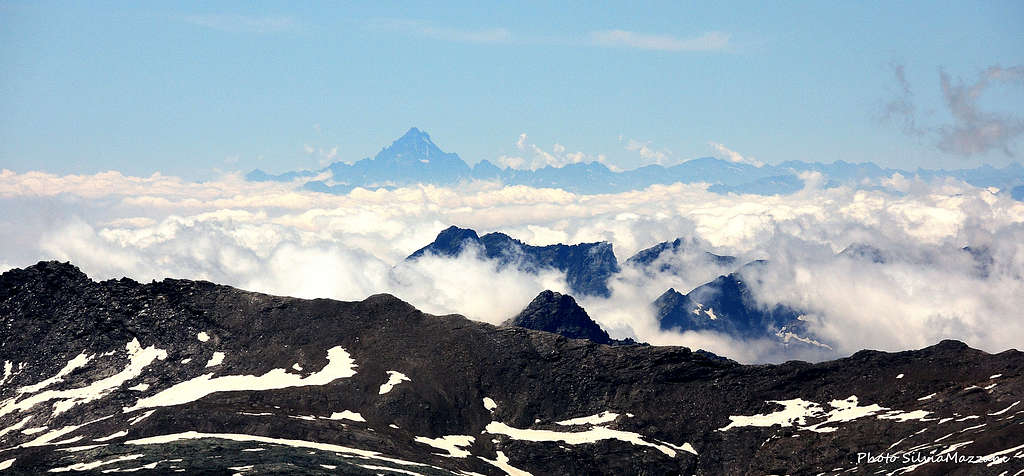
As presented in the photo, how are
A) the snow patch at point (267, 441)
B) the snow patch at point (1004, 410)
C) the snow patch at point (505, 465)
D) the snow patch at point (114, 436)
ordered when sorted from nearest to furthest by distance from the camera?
the snow patch at point (1004, 410)
the snow patch at point (267, 441)
the snow patch at point (114, 436)
the snow patch at point (505, 465)

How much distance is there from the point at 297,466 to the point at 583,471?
204 ft

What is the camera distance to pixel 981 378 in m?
199

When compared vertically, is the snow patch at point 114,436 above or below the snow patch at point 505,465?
above

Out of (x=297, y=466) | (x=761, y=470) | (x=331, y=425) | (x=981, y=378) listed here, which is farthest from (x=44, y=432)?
(x=981, y=378)

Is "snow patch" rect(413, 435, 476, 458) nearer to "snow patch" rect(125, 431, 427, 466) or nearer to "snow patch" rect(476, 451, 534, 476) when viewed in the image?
"snow patch" rect(476, 451, 534, 476)

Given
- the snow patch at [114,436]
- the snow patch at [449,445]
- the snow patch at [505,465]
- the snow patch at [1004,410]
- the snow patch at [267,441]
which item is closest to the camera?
the snow patch at [1004,410]

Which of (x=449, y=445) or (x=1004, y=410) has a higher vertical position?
(x=449, y=445)

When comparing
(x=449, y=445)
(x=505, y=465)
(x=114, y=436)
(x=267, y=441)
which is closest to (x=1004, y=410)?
(x=505, y=465)

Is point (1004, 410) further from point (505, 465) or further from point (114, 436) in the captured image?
point (114, 436)

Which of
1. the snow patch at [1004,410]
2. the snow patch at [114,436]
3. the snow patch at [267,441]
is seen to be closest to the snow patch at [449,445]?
the snow patch at [267,441]

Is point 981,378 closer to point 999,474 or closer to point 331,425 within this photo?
point 999,474

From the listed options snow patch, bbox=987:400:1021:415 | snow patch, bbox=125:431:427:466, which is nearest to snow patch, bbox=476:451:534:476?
snow patch, bbox=125:431:427:466

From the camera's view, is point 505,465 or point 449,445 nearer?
point 505,465

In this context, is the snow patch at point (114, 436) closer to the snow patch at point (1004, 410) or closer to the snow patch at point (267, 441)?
the snow patch at point (267, 441)
